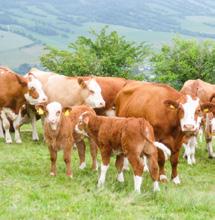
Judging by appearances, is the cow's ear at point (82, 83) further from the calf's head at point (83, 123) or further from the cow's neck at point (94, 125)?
the cow's neck at point (94, 125)

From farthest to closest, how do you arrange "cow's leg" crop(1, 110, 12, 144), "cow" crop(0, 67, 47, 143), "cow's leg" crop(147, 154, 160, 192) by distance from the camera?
1. "cow" crop(0, 67, 47, 143)
2. "cow's leg" crop(1, 110, 12, 144)
3. "cow's leg" crop(147, 154, 160, 192)

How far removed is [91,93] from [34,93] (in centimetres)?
A: 183

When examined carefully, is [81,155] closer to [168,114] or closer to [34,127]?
[168,114]

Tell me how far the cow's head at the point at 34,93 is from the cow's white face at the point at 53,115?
5.50m

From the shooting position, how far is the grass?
8.20m

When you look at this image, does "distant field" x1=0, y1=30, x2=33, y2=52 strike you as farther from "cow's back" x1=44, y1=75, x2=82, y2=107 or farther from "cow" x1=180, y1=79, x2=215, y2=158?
"cow" x1=180, y1=79, x2=215, y2=158

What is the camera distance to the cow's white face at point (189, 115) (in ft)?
37.6

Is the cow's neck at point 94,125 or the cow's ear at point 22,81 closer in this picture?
the cow's neck at point 94,125

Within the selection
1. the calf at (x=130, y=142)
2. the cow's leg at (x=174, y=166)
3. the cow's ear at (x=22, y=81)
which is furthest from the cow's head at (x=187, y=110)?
the cow's ear at (x=22, y=81)

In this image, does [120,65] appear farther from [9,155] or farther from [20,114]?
[9,155]

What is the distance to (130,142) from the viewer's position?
10.2 m

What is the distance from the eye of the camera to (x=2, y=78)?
57.7ft

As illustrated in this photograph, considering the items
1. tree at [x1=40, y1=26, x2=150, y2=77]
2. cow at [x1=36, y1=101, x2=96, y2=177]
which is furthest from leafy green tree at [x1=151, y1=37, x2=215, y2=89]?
cow at [x1=36, y1=101, x2=96, y2=177]

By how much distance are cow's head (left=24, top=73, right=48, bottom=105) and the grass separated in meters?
4.48
